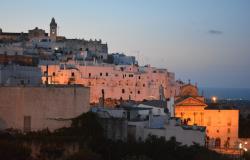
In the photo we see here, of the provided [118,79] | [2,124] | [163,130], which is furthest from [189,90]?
[2,124]

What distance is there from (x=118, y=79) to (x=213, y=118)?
1261cm

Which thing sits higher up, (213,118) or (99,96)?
(99,96)

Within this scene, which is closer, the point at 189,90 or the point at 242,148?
the point at 242,148

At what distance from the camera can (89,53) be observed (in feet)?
190

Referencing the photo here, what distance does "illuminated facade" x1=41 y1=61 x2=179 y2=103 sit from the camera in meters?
47.6

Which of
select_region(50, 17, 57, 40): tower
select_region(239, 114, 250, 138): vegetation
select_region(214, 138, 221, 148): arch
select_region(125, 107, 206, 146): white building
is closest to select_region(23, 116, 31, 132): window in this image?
select_region(125, 107, 206, 146): white building

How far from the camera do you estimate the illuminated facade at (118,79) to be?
47.6 meters

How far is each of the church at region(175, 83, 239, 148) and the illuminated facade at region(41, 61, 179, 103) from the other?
8.34 m

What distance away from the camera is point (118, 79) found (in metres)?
51.9

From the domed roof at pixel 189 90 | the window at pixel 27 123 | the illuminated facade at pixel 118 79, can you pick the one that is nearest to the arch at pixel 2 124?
the window at pixel 27 123

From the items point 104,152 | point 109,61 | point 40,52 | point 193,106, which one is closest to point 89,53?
point 109,61

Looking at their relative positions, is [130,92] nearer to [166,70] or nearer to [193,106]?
[166,70]

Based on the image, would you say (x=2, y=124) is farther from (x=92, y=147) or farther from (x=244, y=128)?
(x=244, y=128)

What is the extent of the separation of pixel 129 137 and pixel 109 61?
28.0 m
